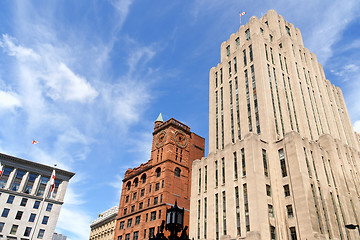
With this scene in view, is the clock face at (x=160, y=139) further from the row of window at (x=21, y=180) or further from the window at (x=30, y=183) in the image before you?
the window at (x=30, y=183)

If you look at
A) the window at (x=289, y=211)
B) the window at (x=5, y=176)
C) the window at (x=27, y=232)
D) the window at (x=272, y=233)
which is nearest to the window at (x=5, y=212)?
the window at (x=27, y=232)

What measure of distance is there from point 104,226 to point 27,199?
36.7 meters

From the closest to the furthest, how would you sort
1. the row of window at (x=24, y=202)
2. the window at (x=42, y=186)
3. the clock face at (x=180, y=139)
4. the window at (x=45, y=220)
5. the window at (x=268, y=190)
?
the window at (x=268, y=190) < the row of window at (x=24, y=202) < the window at (x=45, y=220) < the window at (x=42, y=186) < the clock face at (x=180, y=139)

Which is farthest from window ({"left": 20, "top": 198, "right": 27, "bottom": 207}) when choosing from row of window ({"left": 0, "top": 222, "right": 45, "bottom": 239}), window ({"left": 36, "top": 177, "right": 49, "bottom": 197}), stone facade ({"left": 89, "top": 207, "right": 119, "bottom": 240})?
stone facade ({"left": 89, "top": 207, "right": 119, "bottom": 240})

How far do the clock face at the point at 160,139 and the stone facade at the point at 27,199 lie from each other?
24.4m

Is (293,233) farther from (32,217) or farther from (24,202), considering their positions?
(24,202)

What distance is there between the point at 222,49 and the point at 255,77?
71.0 feet

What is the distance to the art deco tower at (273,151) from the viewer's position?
40.6 m

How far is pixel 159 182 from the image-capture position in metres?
66.1

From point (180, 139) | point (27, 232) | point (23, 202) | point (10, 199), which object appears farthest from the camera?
point (180, 139)

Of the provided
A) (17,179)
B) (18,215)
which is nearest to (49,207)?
(18,215)

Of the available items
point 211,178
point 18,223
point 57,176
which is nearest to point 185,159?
point 211,178

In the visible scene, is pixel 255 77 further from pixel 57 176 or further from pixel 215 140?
pixel 57 176

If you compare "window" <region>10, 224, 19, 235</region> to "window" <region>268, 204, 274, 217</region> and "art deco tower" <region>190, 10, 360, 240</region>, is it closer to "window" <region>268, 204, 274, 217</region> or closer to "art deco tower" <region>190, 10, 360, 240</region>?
"art deco tower" <region>190, 10, 360, 240</region>
